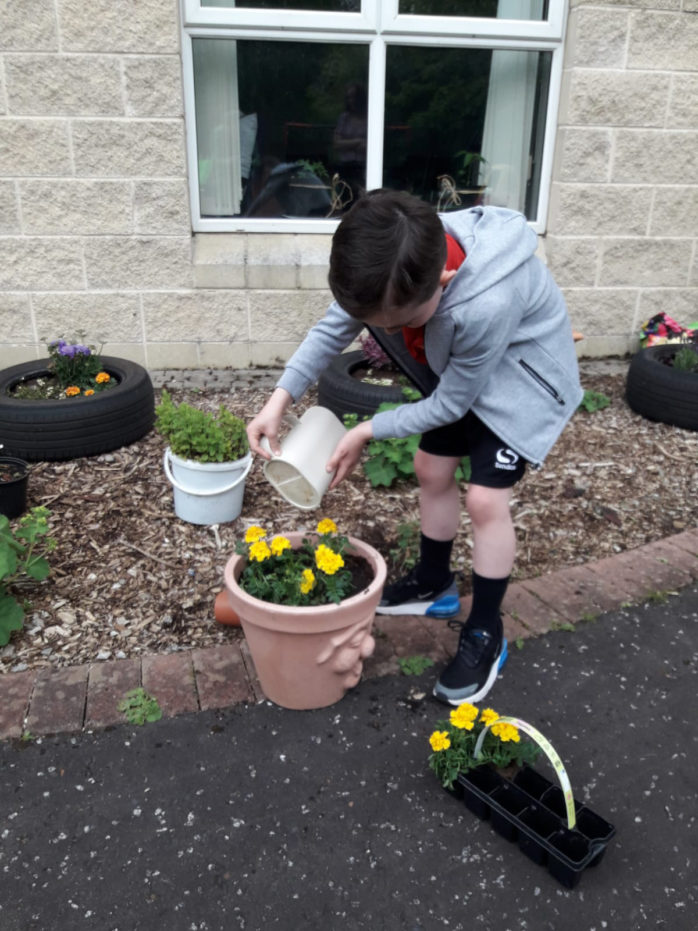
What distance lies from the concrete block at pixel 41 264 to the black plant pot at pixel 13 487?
1688mm

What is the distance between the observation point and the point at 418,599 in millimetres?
2570

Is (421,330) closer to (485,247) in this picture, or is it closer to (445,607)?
(485,247)

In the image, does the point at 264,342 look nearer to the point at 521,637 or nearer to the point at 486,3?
the point at 486,3

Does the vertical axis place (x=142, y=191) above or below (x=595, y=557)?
above

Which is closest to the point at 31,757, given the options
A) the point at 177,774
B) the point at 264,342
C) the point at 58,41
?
the point at 177,774

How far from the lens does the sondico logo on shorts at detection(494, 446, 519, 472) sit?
6.57 feet

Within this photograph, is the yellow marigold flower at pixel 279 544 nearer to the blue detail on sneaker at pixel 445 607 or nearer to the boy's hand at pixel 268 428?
the boy's hand at pixel 268 428

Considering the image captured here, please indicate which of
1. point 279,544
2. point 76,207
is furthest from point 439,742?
point 76,207

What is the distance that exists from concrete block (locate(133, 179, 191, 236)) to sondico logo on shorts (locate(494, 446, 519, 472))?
302cm

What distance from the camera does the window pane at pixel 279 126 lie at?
4438 mm

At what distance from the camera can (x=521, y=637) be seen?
2.47 meters

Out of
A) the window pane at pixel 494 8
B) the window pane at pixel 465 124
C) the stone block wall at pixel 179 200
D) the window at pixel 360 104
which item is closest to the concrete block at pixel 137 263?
the stone block wall at pixel 179 200

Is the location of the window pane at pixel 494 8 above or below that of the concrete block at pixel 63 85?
above

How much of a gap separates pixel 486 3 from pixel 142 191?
2299 millimetres
